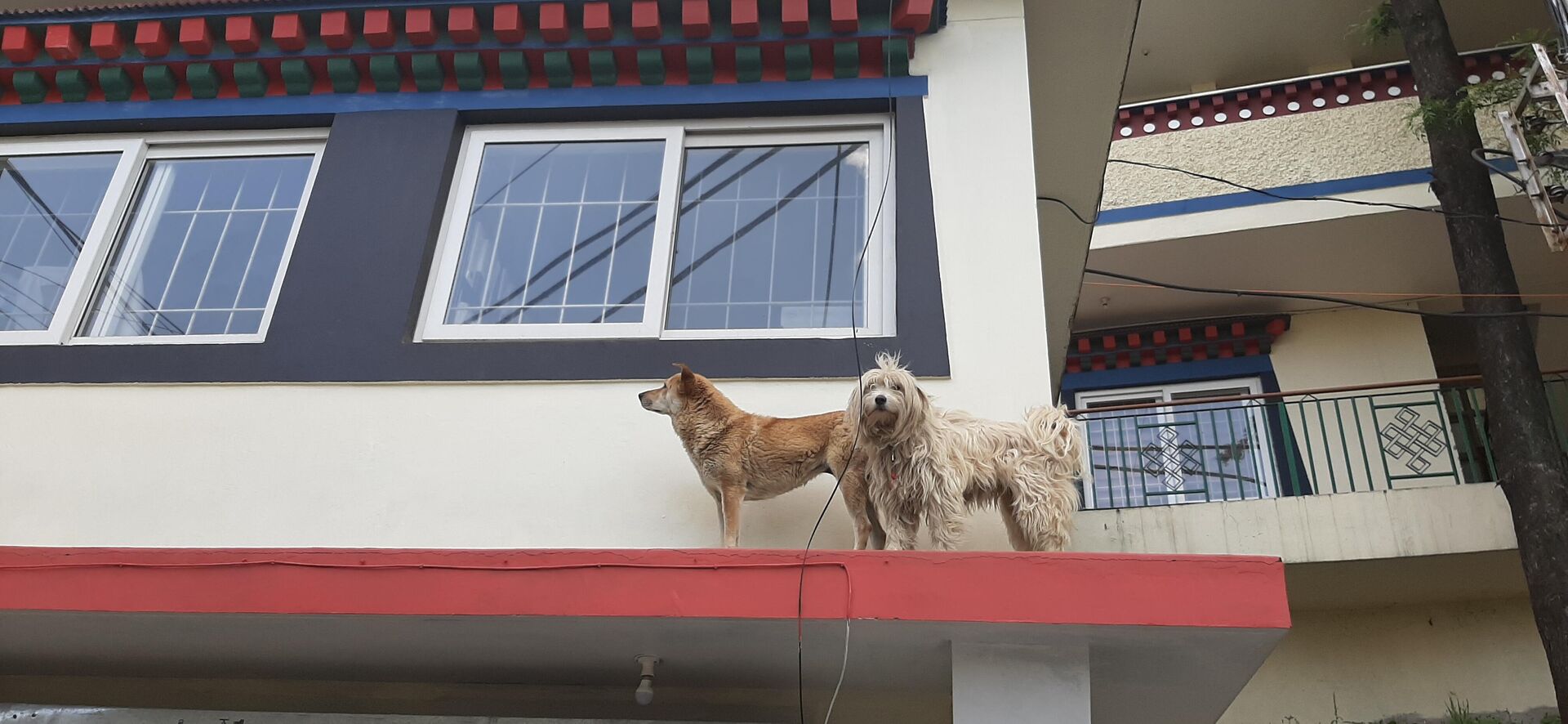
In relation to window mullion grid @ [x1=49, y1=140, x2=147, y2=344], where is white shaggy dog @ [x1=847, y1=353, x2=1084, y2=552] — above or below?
below

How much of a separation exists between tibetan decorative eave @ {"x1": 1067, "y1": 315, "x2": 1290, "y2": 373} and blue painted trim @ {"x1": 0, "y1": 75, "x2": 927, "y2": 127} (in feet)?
21.6

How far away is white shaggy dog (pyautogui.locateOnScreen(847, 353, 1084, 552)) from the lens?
431cm

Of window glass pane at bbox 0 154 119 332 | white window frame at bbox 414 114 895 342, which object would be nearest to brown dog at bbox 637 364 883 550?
white window frame at bbox 414 114 895 342

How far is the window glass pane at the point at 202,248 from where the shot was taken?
232 inches

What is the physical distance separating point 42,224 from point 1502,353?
9.56 m

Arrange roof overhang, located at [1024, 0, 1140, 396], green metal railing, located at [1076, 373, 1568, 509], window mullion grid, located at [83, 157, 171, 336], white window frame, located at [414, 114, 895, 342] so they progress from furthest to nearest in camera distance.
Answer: green metal railing, located at [1076, 373, 1568, 509]
roof overhang, located at [1024, 0, 1140, 396]
window mullion grid, located at [83, 157, 171, 336]
white window frame, located at [414, 114, 895, 342]

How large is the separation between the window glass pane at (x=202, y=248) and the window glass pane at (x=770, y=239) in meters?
2.19

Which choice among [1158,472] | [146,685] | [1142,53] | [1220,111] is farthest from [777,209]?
[1142,53]

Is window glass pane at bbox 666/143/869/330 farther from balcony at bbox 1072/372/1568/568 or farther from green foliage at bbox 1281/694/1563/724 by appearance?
green foliage at bbox 1281/694/1563/724

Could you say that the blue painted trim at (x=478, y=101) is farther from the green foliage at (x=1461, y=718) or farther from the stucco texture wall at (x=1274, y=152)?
the green foliage at (x=1461, y=718)

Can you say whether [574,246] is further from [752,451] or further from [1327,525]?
[1327,525]

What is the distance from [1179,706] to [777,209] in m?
3.06

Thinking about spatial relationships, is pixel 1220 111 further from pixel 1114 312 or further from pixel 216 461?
pixel 216 461

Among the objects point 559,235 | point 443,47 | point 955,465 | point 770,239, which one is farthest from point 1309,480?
point 443,47
